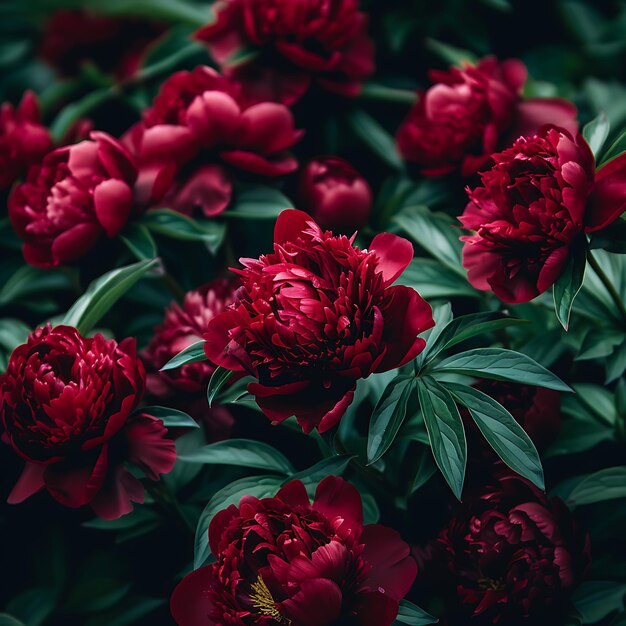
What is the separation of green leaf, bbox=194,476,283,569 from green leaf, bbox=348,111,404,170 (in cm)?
42

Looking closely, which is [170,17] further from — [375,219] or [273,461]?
[273,461]

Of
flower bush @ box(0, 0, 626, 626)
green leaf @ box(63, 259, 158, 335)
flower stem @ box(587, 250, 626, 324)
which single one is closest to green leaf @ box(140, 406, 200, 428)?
flower bush @ box(0, 0, 626, 626)

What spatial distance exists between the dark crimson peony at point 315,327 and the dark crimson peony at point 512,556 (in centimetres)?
16

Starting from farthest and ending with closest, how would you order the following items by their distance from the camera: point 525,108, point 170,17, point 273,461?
1. point 170,17
2. point 525,108
3. point 273,461

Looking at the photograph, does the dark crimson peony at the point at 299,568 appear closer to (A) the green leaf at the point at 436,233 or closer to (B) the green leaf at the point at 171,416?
(B) the green leaf at the point at 171,416

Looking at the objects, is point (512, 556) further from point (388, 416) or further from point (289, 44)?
point (289, 44)

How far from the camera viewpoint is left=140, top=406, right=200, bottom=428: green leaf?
652 millimetres

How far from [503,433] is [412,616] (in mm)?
150

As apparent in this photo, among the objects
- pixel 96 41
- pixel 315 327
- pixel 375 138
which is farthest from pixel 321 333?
pixel 96 41

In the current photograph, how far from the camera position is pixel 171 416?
663 millimetres

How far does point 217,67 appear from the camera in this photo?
1.07 metres

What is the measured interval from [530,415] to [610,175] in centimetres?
20

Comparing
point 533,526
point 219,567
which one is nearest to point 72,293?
point 219,567

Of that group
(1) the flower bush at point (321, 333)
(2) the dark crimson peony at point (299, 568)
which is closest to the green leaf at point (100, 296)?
(1) the flower bush at point (321, 333)
